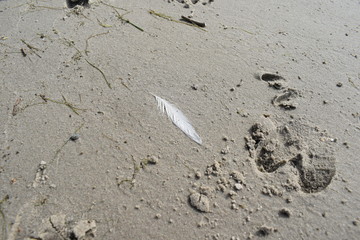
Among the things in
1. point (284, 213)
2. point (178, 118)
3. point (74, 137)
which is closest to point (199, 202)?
point (284, 213)

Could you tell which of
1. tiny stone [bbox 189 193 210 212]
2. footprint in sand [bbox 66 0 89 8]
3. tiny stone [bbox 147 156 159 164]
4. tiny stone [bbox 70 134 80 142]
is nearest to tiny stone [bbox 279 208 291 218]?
tiny stone [bbox 189 193 210 212]

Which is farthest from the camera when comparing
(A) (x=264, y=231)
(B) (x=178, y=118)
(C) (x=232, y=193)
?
(B) (x=178, y=118)

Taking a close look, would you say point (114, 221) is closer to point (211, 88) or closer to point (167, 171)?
point (167, 171)

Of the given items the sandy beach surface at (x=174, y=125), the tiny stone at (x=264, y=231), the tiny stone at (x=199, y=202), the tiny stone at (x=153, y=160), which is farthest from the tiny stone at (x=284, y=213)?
the tiny stone at (x=153, y=160)

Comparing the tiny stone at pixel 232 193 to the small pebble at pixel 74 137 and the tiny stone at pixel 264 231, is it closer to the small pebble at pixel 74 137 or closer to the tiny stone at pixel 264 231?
the tiny stone at pixel 264 231

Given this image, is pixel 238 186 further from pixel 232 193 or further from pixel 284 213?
pixel 284 213

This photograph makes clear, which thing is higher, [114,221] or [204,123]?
[204,123]

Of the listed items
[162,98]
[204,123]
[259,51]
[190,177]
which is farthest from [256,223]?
[259,51]
